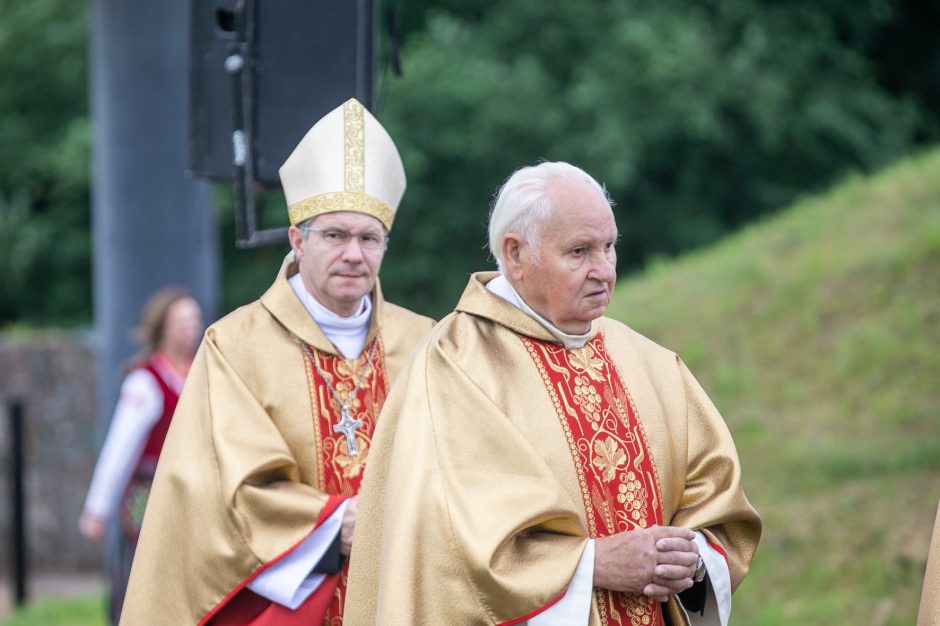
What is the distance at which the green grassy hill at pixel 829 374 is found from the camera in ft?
25.1

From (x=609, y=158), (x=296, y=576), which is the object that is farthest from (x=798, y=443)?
(x=609, y=158)

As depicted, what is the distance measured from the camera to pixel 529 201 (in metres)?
3.77

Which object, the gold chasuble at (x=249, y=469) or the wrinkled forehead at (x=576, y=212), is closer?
the wrinkled forehead at (x=576, y=212)

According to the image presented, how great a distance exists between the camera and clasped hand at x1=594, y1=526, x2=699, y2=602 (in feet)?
11.8

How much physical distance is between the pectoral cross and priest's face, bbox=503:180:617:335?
912 millimetres

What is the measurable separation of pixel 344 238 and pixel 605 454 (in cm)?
108

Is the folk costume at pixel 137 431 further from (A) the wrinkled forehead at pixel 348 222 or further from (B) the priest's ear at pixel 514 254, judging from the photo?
(B) the priest's ear at pixel 514 254

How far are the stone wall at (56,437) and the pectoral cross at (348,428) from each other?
8.81 meters

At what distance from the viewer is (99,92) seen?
29.7 ft

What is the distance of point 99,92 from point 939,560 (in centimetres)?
671

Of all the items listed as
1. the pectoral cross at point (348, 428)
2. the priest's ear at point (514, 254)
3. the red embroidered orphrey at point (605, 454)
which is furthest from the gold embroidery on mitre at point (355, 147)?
the red embroidered orphrey at point (605, 454)

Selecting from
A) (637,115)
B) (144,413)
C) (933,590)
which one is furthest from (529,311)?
(637,115)

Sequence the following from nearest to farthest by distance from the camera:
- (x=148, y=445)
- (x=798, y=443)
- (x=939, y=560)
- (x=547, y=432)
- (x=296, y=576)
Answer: (x=939, y=560)
(x=547, y=432)
(x=296, y=576)
(x=148, y=445)
(x=798, y=443)

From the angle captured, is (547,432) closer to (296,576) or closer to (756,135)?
(296,576)
